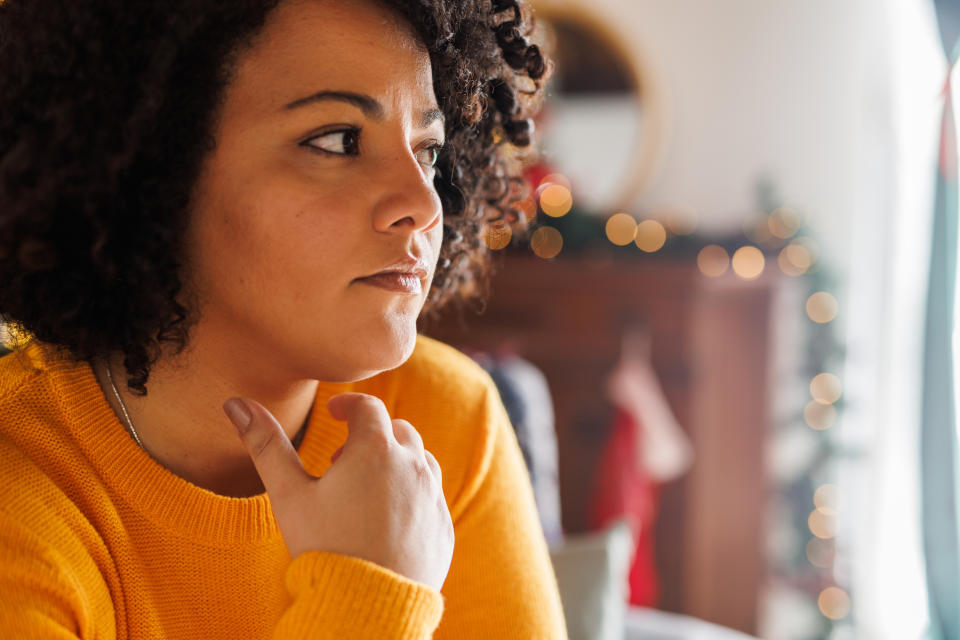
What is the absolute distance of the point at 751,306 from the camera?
2771 millimetres

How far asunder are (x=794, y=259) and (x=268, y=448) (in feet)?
7.72

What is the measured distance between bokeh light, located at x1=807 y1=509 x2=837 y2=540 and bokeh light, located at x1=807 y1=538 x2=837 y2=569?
0.08 feet

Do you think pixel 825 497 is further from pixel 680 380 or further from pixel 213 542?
pixel 213 542

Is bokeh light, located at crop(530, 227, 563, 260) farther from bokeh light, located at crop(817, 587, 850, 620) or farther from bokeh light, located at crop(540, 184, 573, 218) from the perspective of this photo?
bokeh light, located at crop(817, 587, 850, 620)

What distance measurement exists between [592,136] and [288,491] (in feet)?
9.19

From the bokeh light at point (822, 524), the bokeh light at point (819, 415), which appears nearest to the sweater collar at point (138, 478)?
the bokeh light at point (819, 415)

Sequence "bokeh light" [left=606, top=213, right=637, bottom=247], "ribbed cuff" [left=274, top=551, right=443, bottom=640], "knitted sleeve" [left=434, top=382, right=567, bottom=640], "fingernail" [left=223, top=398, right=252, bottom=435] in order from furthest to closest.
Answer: "bokeh light" [left=606, top=213, right=637, bottom=247]
"knitted sleeve" [left=434, top=382, right=567, bottom=640]
"fingernail" [left=223, top=398, right=252, bottom=435]
"ribbed cuff" [left=274, top=551, right=443, bottom=640]

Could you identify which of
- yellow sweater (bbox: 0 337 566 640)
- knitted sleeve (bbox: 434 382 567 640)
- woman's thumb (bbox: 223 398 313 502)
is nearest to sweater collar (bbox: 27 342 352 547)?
yellow sweater (bbox: 0 337 566 640)

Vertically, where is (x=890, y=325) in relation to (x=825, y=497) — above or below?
above

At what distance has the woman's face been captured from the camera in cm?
74

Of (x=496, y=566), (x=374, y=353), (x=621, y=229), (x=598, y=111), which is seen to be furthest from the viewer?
(x=598, y=111)

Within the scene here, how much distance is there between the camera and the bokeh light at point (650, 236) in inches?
108

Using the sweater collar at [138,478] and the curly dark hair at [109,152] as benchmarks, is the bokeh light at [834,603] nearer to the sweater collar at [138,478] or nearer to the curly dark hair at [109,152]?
the sweater collar at [138,478]

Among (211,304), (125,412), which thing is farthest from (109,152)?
(125,412)
